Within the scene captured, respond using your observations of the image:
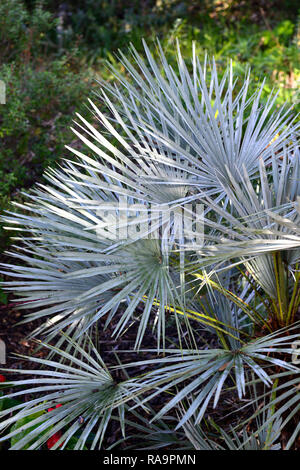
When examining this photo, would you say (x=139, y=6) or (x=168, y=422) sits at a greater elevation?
(x=139, y=6)

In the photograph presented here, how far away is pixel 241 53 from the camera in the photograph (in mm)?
5383

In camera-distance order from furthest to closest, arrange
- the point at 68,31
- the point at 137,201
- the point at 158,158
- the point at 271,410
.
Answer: the point at 68,31 < the point at 137,201 < the point at 158,158 < the point at 271,410

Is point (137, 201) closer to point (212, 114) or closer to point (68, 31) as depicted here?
point (212, 114)

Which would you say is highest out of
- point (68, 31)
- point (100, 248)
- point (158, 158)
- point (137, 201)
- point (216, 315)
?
point (68, 31)

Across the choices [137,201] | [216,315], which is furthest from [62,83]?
[216,315]

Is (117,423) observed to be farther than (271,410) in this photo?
Yes

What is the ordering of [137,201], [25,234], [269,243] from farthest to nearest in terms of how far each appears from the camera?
[25,234] < [137,201] < [269,243]

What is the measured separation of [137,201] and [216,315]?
1.85 ft

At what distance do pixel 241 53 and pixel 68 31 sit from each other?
2031 mm

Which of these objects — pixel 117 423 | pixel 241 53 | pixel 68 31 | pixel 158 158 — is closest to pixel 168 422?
pixel 117 423

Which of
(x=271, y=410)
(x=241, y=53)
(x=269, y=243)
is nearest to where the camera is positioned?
(x=269, y=243)

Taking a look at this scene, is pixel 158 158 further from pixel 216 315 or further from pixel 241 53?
pixel 241 53
